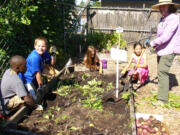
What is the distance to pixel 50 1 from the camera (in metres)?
5.25

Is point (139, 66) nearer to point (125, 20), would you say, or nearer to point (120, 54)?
point (120, 54)

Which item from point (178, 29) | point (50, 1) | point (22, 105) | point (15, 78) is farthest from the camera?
point (50, 1)

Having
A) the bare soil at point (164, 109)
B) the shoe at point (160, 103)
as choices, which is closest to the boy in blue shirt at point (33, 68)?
the bare soil at point (164, 109)

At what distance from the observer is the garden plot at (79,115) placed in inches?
110

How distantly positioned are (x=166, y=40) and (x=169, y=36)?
10 cm

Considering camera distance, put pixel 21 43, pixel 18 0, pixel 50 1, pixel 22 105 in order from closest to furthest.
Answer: pixel 22 105, pixel 18 0, pixel 21 43, pixel 50 1

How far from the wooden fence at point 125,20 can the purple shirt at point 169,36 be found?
283 inches

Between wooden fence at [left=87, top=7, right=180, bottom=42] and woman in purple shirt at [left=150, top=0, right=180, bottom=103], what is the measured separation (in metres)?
7.14

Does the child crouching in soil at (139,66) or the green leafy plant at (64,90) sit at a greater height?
the child crouching in soil at (139,66)

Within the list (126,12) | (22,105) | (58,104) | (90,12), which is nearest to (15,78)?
(22,105)

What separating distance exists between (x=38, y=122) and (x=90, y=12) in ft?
28.6

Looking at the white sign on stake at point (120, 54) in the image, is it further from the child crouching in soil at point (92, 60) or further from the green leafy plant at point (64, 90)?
the child crouching in soil at point (92, 60)

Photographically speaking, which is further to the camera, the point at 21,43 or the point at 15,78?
the point at 21,43

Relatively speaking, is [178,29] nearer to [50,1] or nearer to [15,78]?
[15,78]
